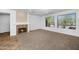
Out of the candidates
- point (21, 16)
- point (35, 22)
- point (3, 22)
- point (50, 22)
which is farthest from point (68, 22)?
point (3, 22)

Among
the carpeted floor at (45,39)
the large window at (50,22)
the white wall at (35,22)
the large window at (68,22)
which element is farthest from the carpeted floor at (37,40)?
the large window at (68,22)

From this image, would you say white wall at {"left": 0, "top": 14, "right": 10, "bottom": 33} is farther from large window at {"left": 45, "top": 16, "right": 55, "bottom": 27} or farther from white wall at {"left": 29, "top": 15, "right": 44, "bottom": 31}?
large window at {"left": 45, "top": 16, "right": 55, "bottom": 27}

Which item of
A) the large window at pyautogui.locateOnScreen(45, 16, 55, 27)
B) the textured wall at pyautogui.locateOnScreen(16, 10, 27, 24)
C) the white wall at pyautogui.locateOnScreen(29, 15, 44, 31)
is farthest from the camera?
the large window at pyautogui.locateOnScreen(45, 16, 55, 27)

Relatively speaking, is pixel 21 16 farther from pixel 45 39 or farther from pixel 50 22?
pixel 45 39

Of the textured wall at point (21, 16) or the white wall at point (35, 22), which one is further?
the white wall at point (35, 22)

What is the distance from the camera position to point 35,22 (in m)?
2.79

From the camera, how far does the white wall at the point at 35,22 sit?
278 cm

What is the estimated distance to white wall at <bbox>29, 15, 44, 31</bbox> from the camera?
2.78m

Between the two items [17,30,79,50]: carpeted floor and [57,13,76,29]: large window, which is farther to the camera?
[17,30,79,50]: carpeted floor

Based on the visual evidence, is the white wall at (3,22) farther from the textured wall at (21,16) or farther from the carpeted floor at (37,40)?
the textured wall at (21,16)

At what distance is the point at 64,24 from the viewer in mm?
2615

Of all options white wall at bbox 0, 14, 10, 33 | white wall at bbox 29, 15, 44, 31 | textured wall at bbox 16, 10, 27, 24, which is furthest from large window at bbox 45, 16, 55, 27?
white wall at bbox 0, 14, 10, 33

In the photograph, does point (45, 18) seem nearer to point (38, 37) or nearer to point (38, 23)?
point (38, 23)
